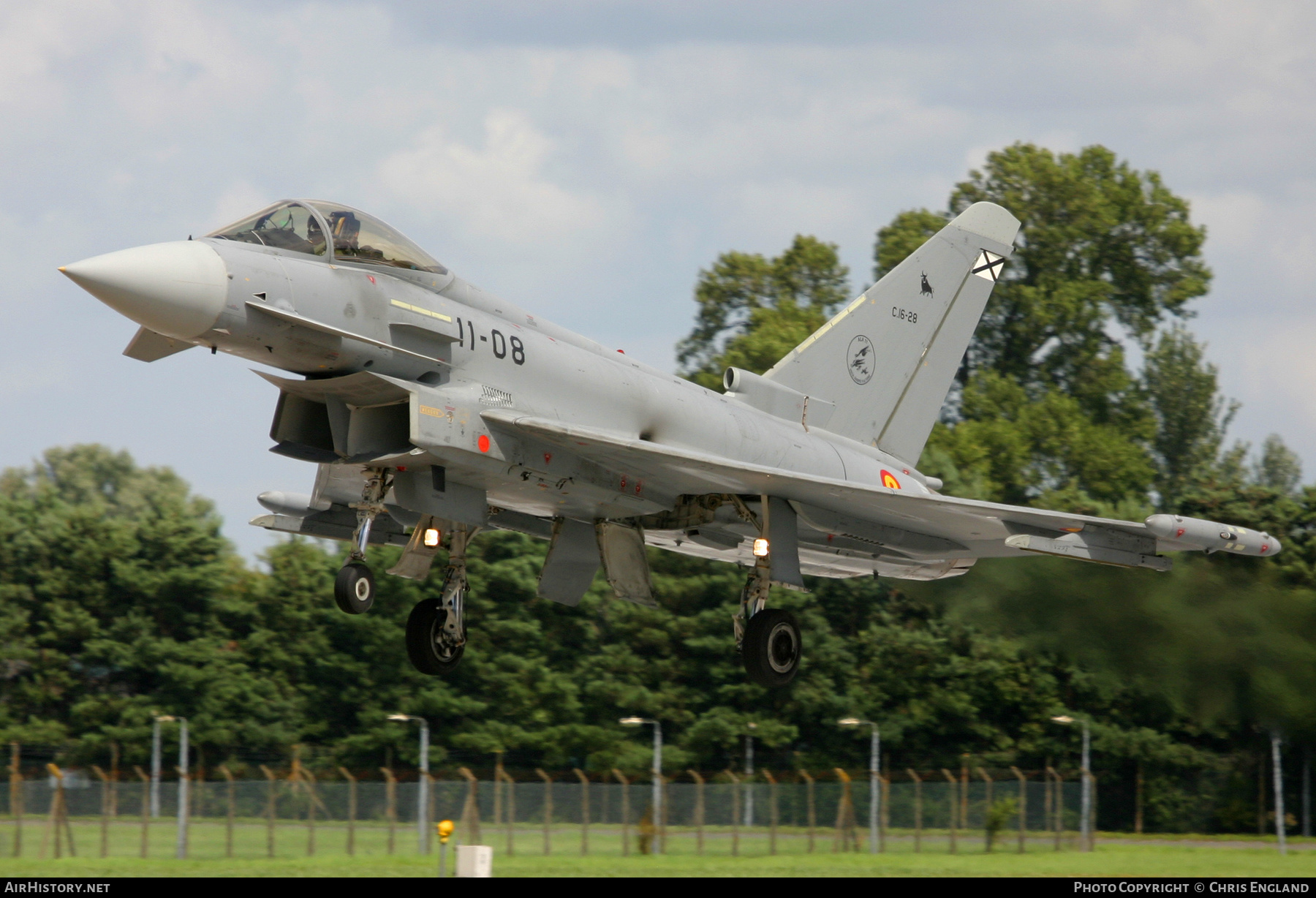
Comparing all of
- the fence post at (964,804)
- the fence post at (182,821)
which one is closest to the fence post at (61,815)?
the fence post at (182,821)

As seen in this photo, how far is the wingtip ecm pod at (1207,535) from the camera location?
46.8 feet

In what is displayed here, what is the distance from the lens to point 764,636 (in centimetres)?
1630

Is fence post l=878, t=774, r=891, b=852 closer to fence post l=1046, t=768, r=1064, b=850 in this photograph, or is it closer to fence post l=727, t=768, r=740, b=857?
fence post l=727, t=768, r=740, b=857

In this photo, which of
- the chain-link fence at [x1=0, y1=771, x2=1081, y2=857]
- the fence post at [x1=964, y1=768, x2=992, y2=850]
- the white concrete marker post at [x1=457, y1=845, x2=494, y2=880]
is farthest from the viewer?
the fence post at [x1=964, y1=768, x2=992, y2=850]

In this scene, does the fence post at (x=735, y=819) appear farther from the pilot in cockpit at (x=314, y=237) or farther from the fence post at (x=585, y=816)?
the pilot in cockpit at (x=314, y=237)

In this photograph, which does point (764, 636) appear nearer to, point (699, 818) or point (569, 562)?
→ point (569, 562)

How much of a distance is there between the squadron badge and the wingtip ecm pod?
5296 millimetres

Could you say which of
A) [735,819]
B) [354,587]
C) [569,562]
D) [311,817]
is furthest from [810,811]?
[354,587]

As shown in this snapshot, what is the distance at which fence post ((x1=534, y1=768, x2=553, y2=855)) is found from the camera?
2541cm

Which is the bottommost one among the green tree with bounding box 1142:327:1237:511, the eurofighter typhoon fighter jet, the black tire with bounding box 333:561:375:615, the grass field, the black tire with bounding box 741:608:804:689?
the grass field

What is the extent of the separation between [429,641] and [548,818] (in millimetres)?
10731

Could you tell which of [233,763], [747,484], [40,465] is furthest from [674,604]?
[40,465]

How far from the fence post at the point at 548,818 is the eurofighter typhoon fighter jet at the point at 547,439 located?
8.35 metres

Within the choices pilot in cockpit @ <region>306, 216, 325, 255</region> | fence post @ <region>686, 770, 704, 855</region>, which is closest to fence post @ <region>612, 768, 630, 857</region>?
fence post @ <region>686, 770, 704, 855</region>
